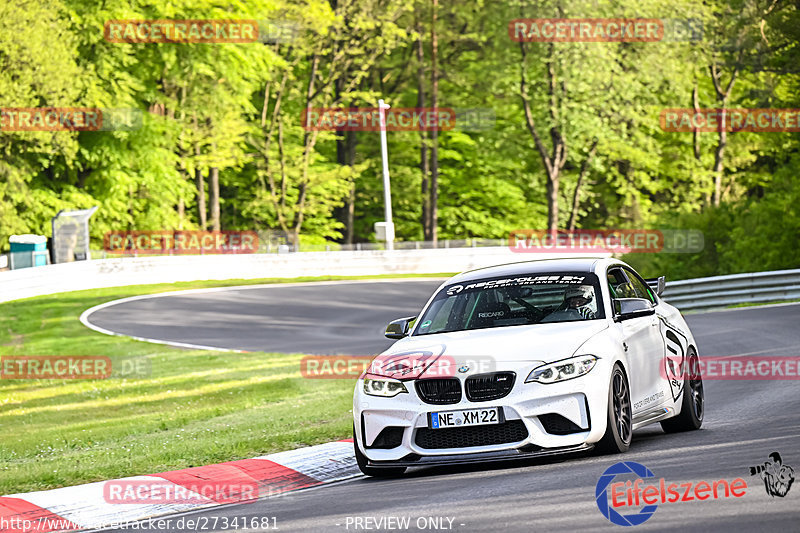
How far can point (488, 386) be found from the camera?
8570 millimetres

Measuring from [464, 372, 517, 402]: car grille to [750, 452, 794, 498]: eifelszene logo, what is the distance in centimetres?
176

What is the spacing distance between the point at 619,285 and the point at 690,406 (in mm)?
1260

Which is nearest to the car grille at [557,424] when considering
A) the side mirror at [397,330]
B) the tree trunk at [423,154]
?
the side mirror at [397,330]

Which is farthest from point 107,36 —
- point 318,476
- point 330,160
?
point 318,476

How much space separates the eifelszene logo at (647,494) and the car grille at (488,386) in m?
1.06

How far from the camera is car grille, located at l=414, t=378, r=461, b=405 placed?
28.2 feet

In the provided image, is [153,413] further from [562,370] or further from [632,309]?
[562,370]

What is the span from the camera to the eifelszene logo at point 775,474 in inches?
277

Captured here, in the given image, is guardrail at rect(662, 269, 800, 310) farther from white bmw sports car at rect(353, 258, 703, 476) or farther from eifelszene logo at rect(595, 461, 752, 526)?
eifelszene logo at rect(595, 461, 752, 526)

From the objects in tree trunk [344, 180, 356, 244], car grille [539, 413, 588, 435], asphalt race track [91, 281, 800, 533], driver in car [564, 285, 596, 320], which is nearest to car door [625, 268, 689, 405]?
asphalt race track [91, 281, 800, 533]

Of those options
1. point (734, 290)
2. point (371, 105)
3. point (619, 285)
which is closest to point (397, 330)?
point (619, 285)

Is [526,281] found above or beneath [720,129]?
beneath

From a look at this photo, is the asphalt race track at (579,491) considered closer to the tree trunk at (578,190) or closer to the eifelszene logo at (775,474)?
the eifelszene logo at (775,474)

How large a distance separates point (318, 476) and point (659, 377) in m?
3.03
